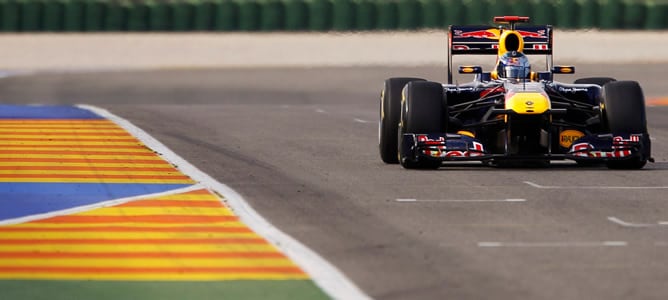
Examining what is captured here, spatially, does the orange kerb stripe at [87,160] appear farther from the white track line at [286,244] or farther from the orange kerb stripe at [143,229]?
the orange kerb stripe at [143,229]

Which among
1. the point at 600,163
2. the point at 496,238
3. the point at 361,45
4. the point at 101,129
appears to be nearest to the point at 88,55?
the point at 361,45

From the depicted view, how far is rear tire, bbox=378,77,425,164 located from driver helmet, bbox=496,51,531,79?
88 cm

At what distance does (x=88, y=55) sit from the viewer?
182ft

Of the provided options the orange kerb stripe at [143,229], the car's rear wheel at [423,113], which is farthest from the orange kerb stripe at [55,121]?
the orange kerb stripe at [143,229]

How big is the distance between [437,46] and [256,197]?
4461 cm

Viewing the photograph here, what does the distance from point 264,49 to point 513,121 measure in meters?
40.8

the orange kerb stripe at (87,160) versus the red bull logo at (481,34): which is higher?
the red bull logo at (481,34)

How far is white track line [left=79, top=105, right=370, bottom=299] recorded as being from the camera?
30.7 feet

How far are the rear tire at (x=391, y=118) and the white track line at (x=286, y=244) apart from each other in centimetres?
207

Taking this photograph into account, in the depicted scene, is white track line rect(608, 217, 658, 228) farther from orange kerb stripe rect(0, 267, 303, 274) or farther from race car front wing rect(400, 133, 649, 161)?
race car front wing rect(400, 133, 649, 161)

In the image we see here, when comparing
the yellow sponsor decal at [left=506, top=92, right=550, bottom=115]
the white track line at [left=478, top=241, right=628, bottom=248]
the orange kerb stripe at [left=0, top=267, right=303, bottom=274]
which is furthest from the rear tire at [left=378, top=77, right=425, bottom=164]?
the orange kerb stripe at [left=0, top=267, right=303, bottom=274]

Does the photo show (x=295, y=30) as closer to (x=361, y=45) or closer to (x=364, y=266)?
(x=361, y=45)

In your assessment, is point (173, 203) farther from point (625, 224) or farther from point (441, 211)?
point (625, 224)

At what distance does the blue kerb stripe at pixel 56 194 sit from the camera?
13.4 m
